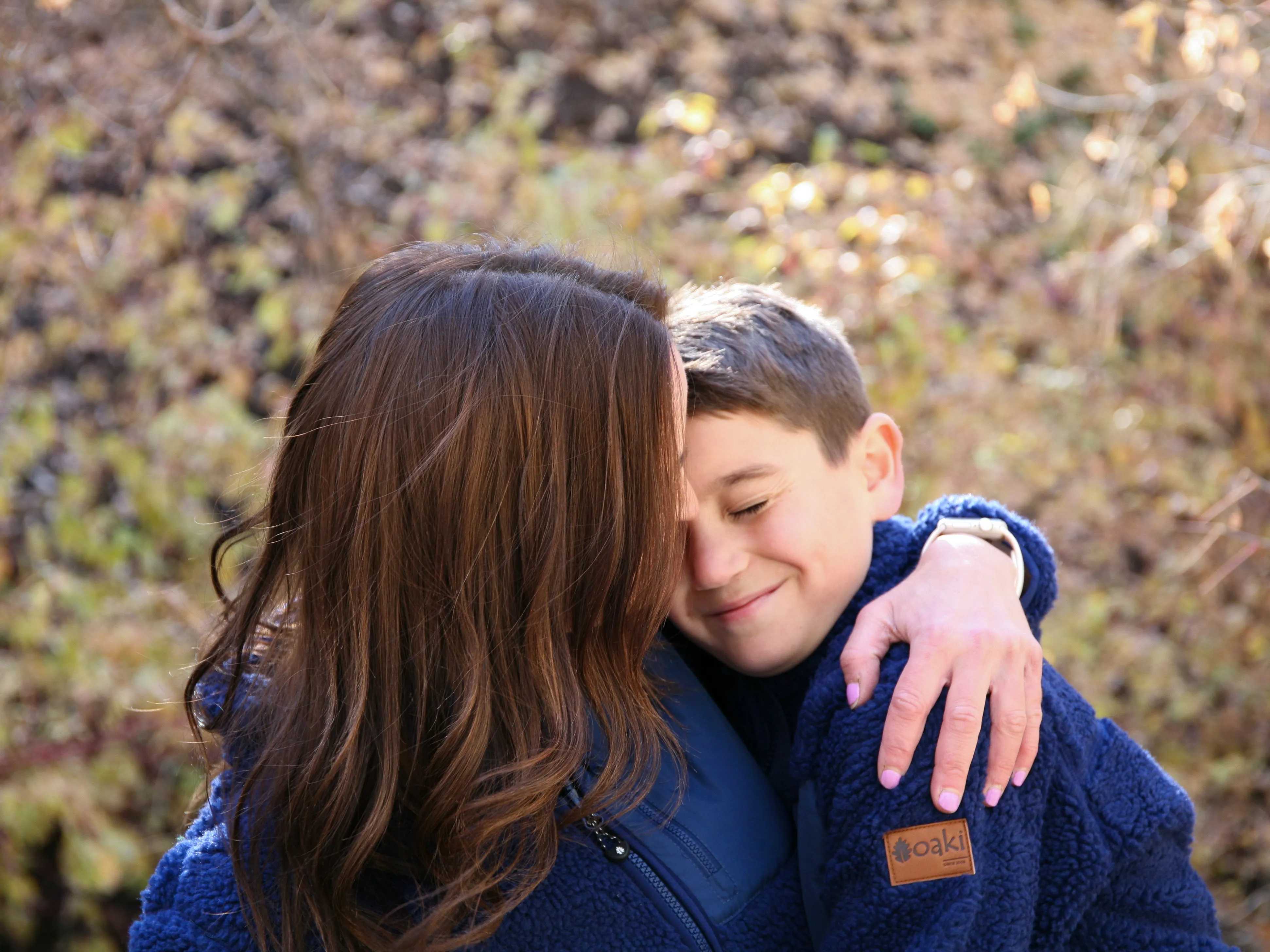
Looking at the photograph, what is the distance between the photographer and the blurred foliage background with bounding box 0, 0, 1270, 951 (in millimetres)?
3324

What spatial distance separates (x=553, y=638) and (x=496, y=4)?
17.7ft

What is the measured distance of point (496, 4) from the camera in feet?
19.5

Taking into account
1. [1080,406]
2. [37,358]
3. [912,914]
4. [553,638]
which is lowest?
[1080,406]

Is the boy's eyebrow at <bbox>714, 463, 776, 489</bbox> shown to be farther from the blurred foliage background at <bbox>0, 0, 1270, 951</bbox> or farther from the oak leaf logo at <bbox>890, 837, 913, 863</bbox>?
the blurred foliage background at <bbox>0, 0, 1270, 951</bbox>

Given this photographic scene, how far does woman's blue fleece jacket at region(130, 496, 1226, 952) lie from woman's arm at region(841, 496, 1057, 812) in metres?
0.02

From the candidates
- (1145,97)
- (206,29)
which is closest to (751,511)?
(206,29)

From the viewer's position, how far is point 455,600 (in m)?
1.29

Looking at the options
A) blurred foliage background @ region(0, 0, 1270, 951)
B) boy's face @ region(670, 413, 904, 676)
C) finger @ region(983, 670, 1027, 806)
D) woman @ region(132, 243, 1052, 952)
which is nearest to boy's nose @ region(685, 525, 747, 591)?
boy's face @ region(670, 413, 904, 676)

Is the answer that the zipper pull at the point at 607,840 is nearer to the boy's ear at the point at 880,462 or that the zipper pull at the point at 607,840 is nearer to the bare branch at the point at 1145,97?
the boy's ear at the point at 880,462

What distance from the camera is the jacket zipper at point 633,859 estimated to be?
1.29 metres

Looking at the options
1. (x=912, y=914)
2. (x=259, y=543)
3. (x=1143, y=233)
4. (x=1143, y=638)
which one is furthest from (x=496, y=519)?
(x=1143, y=638)

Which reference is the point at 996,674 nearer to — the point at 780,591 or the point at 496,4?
the point at 780,591

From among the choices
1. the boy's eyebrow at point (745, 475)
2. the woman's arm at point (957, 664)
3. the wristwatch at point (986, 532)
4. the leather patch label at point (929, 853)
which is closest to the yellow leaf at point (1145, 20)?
the wristwatch at point (986, 532)

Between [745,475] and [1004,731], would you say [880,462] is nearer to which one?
[745,475]
